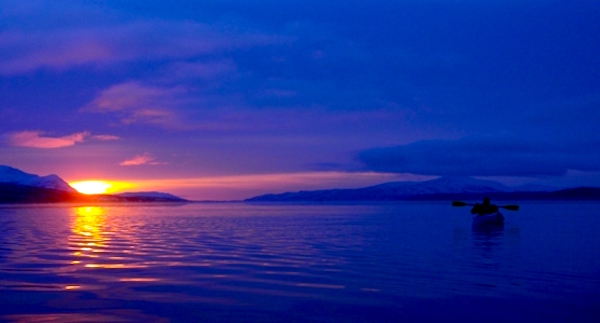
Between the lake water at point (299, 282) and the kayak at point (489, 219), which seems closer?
the lake water at point (299, 282)

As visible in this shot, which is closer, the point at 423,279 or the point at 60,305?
the point at 60,305

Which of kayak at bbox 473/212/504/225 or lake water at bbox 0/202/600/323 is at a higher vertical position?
kayak at bbox 473/212/504/225

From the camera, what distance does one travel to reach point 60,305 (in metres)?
14.4

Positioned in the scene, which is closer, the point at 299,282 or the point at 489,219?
the point at 299,282

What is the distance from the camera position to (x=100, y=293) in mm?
16031

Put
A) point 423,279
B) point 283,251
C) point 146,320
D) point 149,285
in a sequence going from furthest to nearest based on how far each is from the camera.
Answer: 1. point 283,251
2. point 423,279
3. point 149,285
4. point 146,320

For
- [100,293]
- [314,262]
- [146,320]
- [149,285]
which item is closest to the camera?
[146,320]

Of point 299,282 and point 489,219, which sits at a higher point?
point 489,219

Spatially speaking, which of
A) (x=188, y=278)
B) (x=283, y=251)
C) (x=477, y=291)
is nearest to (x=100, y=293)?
(x=188, y=278)

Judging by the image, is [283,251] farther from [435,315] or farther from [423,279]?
[435,315]

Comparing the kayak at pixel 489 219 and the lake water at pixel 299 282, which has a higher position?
the kayak at pixel 489 219

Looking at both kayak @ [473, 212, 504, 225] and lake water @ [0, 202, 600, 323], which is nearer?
lake water @ [0, 202, 600, 323]

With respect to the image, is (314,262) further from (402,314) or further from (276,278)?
(402,314)

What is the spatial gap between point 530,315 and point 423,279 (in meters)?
5.04
